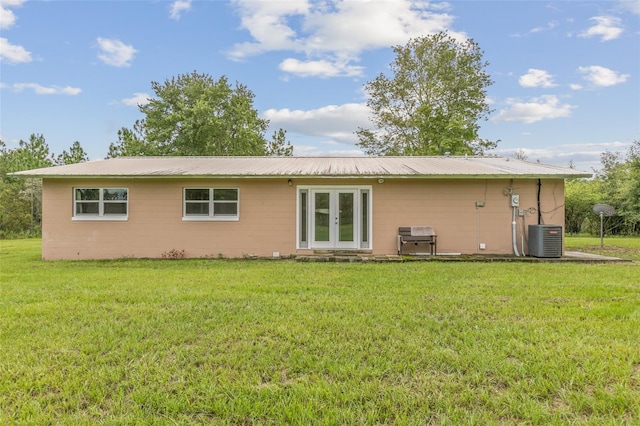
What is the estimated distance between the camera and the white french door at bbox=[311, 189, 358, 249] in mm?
10586

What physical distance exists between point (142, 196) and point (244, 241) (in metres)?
3.37

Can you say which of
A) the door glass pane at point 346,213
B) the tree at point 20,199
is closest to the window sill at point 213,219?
the door glass pane at point 346,213

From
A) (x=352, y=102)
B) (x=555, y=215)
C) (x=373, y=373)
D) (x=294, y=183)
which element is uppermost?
(x=352, y=102)

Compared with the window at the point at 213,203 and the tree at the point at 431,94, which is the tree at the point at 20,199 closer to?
the window at the point at 213,203

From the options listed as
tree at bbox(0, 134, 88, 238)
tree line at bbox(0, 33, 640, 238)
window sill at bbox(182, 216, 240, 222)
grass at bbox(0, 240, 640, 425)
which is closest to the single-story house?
window sill at bbox(182, 216, 240, 222)

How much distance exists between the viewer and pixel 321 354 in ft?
10.6

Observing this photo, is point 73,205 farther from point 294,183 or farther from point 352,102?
point 352,102

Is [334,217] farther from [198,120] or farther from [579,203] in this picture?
[579,203]

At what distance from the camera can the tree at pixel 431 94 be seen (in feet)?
77.3

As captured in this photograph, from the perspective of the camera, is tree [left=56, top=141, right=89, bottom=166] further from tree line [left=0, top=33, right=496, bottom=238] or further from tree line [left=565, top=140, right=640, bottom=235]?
tree line [left=565, top=140, right=640, bottom=235]

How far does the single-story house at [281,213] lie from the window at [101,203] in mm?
30

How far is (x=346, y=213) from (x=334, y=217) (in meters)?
0.38

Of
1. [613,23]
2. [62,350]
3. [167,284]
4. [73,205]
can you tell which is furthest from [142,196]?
[613,23]

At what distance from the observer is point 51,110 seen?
18844 mm
